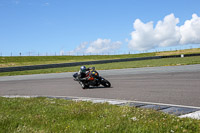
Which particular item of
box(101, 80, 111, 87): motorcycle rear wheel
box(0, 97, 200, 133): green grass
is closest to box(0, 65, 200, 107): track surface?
box(101, 80, 111, 87): motorcycle rear wheel

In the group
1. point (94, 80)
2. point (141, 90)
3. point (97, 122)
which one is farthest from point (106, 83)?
point (97, 122)

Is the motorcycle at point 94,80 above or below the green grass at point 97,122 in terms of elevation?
above

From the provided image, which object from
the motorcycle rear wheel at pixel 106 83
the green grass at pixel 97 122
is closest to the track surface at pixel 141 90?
the motorcycle rear wheel at pixel 106 83

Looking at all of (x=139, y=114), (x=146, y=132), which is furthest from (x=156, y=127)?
(x=139, y=114)

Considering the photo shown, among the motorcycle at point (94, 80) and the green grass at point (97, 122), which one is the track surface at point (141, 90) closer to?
the motorcycle at point (94, 80)

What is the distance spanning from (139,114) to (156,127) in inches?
42.7

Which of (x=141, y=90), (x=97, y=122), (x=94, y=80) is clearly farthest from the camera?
(x=94, y=80)

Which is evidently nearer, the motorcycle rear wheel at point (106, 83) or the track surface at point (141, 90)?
the track surface at point (141, 90)

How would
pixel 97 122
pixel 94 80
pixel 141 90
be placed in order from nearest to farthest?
1. pixel 97 122
2. pixel 141 90
3. pixel 94 80

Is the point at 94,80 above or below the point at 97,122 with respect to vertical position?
above

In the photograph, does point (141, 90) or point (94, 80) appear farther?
point (94, 80)

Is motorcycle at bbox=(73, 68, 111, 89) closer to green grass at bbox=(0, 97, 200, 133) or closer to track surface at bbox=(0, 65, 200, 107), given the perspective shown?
track surface at bbox=(0, 65, 200, 107)

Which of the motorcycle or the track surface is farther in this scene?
the motorcycle

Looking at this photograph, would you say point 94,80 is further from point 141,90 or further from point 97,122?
point 97,122
